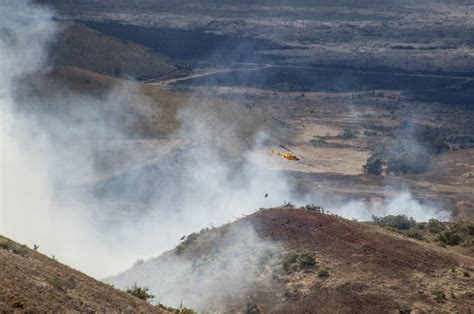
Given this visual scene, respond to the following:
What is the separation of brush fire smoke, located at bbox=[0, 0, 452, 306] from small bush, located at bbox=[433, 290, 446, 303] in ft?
67.1

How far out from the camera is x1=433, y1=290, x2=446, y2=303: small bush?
82.7 feet

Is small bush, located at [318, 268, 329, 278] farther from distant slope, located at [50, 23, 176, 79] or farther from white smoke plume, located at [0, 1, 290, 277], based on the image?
distant slope, located at [50, 23, 176, 79]

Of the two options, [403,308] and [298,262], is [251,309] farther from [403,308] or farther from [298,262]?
[403,308]

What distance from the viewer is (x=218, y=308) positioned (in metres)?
27.7

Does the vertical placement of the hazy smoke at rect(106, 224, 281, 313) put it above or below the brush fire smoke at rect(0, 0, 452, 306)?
below

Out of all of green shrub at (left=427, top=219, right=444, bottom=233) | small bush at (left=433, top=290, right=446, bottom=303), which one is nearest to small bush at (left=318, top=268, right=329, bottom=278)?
small bush at (left=433, top=290, right=446, bottom=303)

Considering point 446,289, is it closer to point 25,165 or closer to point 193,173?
point 193,173

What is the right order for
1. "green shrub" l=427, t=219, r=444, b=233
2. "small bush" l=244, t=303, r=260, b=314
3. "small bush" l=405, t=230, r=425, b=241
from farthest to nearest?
"green shrub" l=427, t=219, r=444, b=233, "small bush" l=405, t=230, r=425, b=241, "small bush" l=244, t=303, r=260, b=314

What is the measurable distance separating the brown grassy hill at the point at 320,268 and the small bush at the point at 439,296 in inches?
1.4

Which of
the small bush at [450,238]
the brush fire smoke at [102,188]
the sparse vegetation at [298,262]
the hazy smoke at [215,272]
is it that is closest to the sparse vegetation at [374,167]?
the brush fire smoke at [102,188]

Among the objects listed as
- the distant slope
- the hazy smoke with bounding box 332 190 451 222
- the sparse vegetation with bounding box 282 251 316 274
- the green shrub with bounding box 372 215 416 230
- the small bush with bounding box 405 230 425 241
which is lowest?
the sparse vegetation with bounding box 282 251 316 274

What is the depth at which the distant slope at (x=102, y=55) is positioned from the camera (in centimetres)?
9756

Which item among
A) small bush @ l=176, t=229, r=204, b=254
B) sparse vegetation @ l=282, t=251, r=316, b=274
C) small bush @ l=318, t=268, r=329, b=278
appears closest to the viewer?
small bush @ l=318, t=268, r=329, b=278

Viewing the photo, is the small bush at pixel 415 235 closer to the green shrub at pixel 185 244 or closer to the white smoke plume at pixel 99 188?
the green shrub at pixel 185 244
